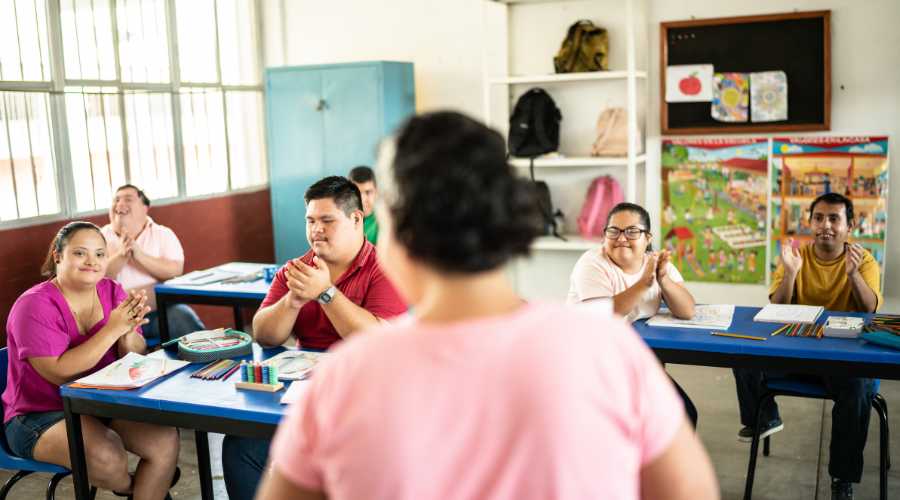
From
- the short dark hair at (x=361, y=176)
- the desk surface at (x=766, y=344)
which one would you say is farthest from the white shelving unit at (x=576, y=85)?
the desk surface at (x=766, y=344)

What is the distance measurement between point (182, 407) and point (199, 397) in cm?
5

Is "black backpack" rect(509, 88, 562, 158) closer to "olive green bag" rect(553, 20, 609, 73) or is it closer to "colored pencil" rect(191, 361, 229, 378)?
"olive green bag" rect(553, 20, 609, 73)

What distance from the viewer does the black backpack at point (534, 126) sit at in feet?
16.4

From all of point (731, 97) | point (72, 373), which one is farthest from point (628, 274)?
point (731, 97)

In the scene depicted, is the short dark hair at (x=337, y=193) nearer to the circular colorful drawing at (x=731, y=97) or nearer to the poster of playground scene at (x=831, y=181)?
the circular colorful drawing at (x=731, y=97)

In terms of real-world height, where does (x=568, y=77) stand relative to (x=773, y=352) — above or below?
above

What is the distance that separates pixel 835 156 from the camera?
4.56 m

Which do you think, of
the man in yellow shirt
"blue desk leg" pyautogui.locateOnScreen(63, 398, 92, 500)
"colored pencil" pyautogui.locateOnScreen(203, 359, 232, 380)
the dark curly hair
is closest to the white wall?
the man in yellow shirt

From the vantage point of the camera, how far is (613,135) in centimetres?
486

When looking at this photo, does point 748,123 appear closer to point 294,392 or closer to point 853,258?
point 853,258

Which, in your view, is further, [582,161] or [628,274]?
[582,161]

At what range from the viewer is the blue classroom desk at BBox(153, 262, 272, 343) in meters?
3.70

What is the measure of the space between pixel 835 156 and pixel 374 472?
4.59 m

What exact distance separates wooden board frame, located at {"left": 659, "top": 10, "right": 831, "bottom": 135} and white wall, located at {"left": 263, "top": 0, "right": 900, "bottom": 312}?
57 mm
